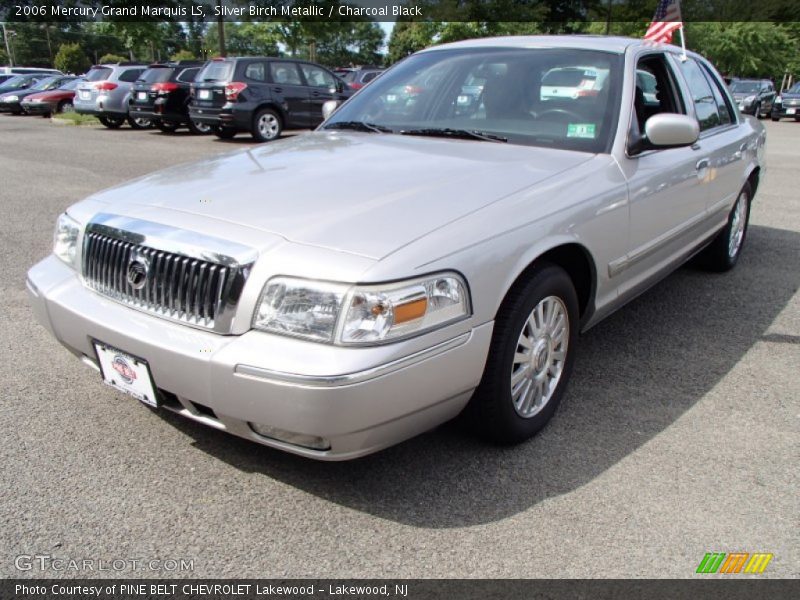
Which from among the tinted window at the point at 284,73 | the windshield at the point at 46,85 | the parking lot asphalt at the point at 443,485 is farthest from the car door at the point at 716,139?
the windshield at the point at 46,85

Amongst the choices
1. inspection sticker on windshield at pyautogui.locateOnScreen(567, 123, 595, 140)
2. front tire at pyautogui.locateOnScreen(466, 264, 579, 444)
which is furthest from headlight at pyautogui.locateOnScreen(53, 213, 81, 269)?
inspection sticker on windshield at pyautogui.locateOnScreen(567, 123, 595, 140)

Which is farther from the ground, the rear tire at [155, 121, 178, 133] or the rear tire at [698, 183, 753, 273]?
the rear tire at [698, 183, 753, 273]

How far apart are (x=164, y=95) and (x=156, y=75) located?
0.80 meters

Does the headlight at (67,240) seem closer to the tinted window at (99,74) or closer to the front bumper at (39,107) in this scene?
the tinted window at (99,74)

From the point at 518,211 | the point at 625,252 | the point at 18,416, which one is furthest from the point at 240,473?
the point at 625,252

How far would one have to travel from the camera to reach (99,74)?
18750 mm

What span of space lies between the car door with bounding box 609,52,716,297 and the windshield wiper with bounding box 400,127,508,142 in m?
0.64

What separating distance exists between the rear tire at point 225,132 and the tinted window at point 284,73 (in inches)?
55.4

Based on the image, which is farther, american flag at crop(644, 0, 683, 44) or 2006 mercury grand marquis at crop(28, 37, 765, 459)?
american flag at crop(644, 0, 683, 44)

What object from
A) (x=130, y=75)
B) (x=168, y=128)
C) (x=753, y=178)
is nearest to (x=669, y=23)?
(x=753, y=178)

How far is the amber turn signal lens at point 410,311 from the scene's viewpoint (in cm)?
216

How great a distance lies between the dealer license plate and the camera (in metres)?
2.40

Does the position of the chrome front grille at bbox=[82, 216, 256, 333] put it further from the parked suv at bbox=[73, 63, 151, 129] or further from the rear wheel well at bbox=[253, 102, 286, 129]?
the parked suv at bbox=[73, 63, 151, 129]

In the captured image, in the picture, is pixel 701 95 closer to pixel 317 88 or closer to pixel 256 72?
pixel 256 72
